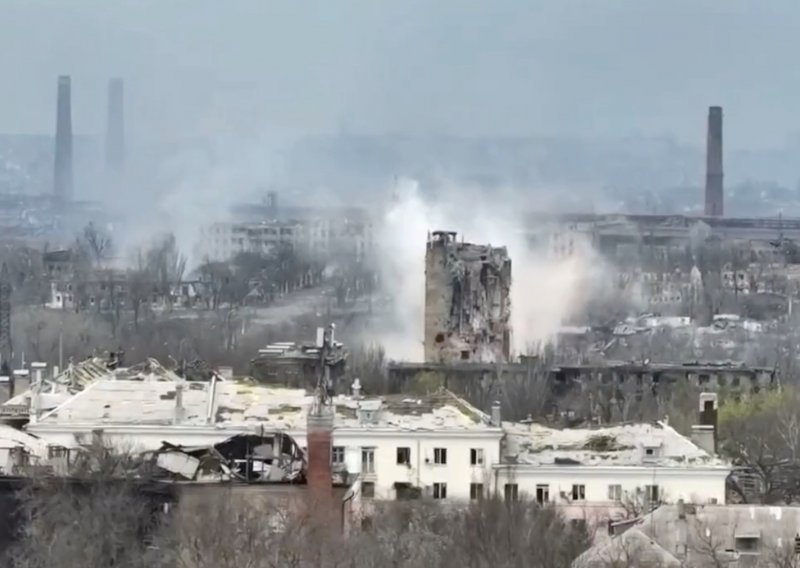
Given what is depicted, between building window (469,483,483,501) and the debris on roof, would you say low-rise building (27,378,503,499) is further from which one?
the debris on roof

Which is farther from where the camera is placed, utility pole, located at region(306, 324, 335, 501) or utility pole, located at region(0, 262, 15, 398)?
utility pole, located at region(0, 262, 15, 398)

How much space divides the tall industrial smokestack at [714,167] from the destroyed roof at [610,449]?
471 ft

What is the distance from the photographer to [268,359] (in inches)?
2867

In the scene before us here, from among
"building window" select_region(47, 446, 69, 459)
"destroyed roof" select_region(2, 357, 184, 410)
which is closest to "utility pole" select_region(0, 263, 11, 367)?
"destroyed roof" select_region(2, 357, 184, 410)

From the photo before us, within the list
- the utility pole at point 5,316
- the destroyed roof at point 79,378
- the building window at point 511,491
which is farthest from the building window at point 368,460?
the utility pole at point 5,316

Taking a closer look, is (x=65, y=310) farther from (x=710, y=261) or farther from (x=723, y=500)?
(x=723, y=500)

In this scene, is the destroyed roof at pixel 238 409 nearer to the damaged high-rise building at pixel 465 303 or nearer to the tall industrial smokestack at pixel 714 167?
the damaged high-rise building at pixel 465 303

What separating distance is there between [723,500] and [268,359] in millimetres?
29590

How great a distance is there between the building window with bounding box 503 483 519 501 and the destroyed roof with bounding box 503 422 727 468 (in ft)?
2.97

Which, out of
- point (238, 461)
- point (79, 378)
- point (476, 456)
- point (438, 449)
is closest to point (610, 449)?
point (476, 456)

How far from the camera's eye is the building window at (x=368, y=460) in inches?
1753

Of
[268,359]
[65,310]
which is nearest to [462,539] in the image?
[268,359]

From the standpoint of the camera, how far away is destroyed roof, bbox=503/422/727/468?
45.2 m

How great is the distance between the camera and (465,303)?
287 ft
